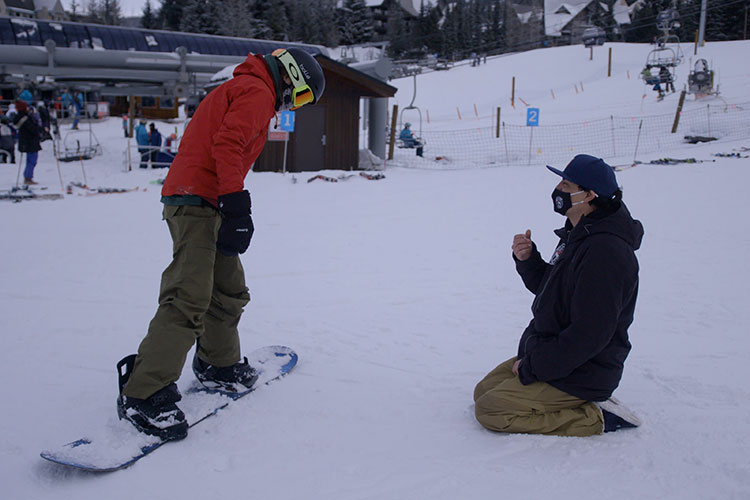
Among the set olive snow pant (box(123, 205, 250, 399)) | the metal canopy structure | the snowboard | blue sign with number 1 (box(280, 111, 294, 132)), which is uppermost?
the metal canopy structure

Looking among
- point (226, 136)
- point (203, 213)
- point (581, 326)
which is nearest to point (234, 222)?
point (203, 213)

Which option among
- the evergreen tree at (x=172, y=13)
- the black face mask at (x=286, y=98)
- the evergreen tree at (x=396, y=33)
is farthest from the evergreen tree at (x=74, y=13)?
the black face mask at (x=286, y=98)

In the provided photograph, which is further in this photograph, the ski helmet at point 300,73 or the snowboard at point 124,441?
the ski helmet at point 300,73

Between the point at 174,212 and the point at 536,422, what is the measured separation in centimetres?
202

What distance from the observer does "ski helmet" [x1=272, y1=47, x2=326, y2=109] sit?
2938mm

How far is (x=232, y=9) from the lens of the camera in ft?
147

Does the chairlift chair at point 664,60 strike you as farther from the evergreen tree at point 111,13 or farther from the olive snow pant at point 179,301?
the evergreen tree at point 111,13

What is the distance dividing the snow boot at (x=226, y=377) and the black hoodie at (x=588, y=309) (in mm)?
1523

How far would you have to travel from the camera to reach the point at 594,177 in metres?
2.51

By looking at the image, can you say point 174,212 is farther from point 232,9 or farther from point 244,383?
point 232,9

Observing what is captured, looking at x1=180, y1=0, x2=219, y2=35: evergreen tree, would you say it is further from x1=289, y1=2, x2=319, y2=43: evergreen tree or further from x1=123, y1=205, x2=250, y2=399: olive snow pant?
x1=123, y1=205, x2=250, y2=399: olive snow pant

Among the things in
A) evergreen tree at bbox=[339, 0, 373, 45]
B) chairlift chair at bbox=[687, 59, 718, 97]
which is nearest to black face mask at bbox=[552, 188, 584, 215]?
chairlift chair at bbox=[687, 59, 718, 97]

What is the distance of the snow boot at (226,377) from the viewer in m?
3.15

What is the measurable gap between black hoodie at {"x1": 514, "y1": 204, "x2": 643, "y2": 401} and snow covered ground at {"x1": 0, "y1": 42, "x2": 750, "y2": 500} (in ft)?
1.04
